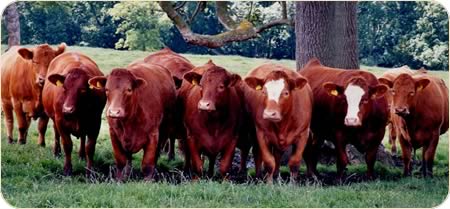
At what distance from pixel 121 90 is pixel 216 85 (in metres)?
1.26

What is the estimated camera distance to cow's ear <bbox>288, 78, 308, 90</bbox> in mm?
11852

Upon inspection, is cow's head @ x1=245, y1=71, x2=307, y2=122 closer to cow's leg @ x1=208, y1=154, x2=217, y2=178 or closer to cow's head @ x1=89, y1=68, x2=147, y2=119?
cow's leg @ x1=208, y1=154, x2=217, y2=178

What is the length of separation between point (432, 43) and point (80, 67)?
5146mm

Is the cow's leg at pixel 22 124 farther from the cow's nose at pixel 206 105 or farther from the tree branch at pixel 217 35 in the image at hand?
the cow's nose at pixel 206 105

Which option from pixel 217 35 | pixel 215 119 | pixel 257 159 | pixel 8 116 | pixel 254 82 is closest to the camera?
pixel 254 82

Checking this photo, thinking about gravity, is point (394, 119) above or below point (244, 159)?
above

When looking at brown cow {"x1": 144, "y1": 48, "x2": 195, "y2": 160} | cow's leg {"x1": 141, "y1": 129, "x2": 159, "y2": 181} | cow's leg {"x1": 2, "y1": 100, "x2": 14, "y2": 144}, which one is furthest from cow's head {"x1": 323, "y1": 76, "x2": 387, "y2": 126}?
cow's leg {"x1": 2, "y1": 100, "x2": 14, "y2": 144}

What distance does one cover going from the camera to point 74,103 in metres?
12.2

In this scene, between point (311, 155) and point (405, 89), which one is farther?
point (311, 155)

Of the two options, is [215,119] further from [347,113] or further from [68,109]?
[68,109]

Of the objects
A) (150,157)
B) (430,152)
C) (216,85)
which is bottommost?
(430,152)

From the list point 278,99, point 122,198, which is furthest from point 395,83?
point 122,198

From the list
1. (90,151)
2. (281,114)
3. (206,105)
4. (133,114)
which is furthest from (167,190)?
(90,151)

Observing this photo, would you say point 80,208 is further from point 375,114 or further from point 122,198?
point 375,114
